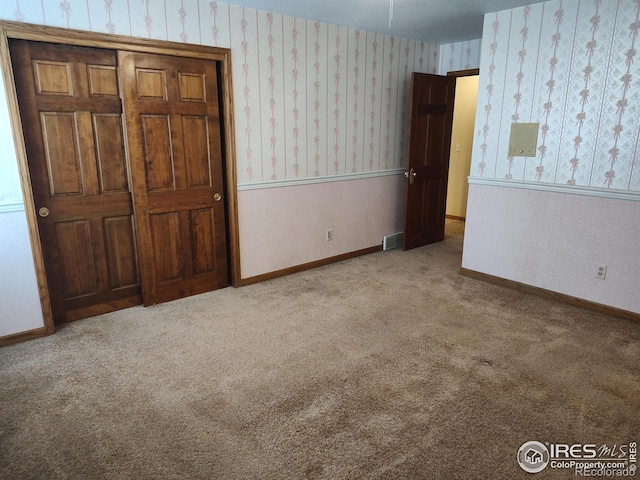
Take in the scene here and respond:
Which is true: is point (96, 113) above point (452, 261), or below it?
above

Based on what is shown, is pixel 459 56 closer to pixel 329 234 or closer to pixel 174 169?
pixel 329 234

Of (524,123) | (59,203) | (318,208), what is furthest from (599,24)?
(59,203)

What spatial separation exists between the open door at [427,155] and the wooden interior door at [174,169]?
2330 mm

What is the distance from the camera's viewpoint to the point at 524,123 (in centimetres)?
382

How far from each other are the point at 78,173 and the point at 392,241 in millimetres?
3487

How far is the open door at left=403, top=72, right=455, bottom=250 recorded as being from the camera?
197 inches

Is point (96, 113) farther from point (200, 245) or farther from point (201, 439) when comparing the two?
point (201, 439)

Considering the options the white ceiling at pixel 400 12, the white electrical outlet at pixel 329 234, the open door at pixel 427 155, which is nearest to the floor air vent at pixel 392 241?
the open door at pixel 427 155

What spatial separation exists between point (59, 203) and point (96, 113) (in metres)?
0.72

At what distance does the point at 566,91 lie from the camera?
3.54m

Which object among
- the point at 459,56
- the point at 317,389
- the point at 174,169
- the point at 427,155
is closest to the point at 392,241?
the point at 427,155

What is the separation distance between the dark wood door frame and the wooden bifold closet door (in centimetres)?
8

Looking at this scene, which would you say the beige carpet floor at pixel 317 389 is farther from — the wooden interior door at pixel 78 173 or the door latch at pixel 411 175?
the door latch at pixel 411 175

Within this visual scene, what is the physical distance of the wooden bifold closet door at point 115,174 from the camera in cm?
306
